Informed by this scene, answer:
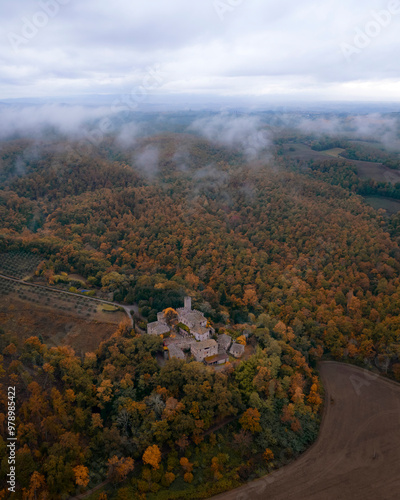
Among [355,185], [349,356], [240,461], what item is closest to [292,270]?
[349,356]

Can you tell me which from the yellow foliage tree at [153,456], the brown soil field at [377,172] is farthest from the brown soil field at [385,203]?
the yellow foliage tree at [153,456]

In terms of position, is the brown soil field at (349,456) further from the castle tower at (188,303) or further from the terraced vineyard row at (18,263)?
the terraced vineyard row at (18,263)

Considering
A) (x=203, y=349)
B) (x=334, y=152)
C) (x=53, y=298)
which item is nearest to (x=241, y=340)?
(x=203, y=349)

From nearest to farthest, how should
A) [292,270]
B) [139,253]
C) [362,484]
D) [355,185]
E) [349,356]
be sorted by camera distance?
[362,484] → [349,356] → [292,270] → [139,253] → [355,185]

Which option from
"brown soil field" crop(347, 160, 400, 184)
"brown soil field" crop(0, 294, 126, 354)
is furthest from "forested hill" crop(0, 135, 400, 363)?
"brown soil field" crop(347, 160, 400, 184)

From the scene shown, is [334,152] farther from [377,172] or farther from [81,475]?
[81,475]

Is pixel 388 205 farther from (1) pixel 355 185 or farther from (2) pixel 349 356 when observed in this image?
(2) pixel 349 356
